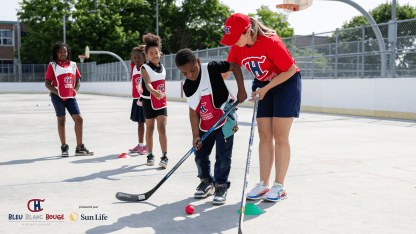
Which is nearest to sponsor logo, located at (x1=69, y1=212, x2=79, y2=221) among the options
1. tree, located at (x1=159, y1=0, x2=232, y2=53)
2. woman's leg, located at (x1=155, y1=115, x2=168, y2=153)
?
woman's leg, located at (x1=155, y1=115, x2=168, y2=153)

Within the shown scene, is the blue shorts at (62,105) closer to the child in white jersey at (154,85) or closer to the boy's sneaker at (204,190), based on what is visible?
the child in white jersey at (154,85)

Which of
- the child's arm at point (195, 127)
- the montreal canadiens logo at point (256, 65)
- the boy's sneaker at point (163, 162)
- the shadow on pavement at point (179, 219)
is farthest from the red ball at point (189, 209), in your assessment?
the boy's sneaker at point (163, 162)

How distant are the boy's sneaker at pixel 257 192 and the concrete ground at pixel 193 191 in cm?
13

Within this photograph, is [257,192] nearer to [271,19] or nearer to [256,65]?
[256,65]

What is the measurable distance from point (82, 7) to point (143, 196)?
144ft

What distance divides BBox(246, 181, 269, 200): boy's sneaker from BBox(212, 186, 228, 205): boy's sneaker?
0.21 m

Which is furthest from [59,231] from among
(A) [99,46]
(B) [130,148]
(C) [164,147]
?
(A) [99,46]

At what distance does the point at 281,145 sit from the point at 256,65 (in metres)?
0.73

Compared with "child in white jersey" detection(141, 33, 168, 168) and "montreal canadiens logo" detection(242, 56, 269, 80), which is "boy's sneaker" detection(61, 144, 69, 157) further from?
"montreal canadiens logo" detection(242, 56, 269, 80)

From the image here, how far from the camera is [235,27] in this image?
3.30 m

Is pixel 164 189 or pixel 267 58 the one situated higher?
pixel 267 58

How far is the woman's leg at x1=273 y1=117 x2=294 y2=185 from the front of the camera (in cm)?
360

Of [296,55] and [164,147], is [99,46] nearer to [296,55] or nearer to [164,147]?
[296,55]

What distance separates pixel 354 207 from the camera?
3.32m
